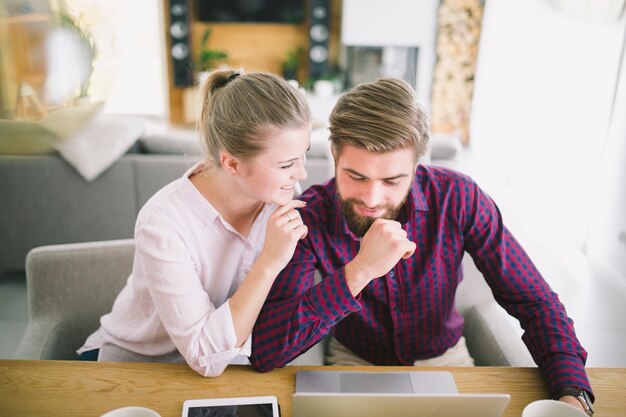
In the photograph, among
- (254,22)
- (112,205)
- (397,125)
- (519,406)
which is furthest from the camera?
(254,22)

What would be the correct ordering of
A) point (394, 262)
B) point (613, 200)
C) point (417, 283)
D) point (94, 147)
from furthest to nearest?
point (613, 200)
point (94, 147)
point (417, 283)
point (394, 262)

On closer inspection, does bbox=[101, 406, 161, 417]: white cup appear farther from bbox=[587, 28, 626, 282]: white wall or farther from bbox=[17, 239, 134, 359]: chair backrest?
bbox=[587, 28, 626, 282]: white wall

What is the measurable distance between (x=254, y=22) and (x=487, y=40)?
2.43 meters

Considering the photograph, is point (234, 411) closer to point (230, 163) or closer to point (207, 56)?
point (230, 163)

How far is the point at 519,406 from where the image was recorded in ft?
2.77

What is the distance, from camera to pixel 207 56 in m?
5.47

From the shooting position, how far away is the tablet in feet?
2.67

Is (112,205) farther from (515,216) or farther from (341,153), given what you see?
(515,216)

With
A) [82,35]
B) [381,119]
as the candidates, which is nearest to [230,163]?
[381,119]

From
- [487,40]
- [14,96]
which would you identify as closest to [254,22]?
[487,40]

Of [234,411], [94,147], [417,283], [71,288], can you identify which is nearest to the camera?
[234,411]

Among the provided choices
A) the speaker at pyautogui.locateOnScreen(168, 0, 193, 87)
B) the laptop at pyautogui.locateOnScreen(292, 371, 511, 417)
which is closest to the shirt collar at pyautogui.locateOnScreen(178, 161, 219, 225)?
the laptop at pyautogui.locateOnScreen(292, 371, 511, 417)

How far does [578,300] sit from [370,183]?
186 centimetres

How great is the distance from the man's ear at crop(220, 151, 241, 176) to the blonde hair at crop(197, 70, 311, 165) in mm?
12
